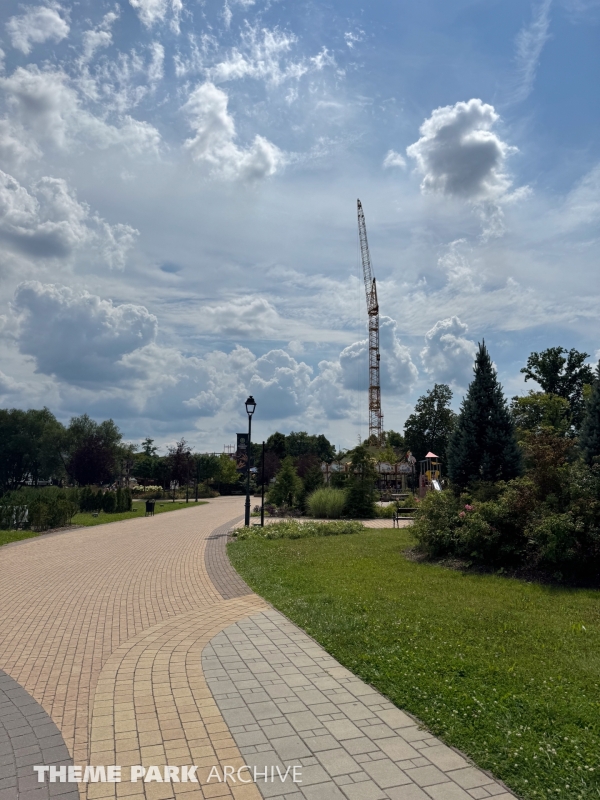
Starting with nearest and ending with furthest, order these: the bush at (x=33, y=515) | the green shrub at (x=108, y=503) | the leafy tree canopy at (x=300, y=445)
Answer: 1. the bush at (x=33, y=515)
2. the green shrub at (x=108, y=503)
3. the leafy tree canopy at (x=300, y=445)

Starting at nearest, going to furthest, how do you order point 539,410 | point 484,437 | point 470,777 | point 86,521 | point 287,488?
point 470,777, point 484,437, point 86,521, point 287,488, point 539,410

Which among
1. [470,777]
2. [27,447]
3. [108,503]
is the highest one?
[27,447]

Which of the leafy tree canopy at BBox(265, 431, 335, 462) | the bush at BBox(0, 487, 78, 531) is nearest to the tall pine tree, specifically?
the bush at BBox(0, 487, 78, 531)

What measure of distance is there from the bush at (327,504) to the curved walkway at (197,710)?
14.5 m

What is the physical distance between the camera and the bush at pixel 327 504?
2344 centimetres

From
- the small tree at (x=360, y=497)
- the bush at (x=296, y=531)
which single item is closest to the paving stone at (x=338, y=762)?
the bush at (x=296, y=531)

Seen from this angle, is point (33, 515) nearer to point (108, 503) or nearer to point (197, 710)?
point (108, 503)

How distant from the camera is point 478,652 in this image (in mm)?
5938

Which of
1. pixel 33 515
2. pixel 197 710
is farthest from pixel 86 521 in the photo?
pixel 197 710

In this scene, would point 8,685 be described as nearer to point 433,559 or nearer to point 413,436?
point 433,559

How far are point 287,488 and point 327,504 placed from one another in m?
3.85

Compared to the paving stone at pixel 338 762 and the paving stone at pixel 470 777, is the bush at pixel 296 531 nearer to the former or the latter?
the paving stone at pixel 338 762

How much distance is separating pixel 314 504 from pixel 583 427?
36.0ft

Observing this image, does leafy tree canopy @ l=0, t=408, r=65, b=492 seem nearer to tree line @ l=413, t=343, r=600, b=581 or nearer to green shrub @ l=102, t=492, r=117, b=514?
green shrub @ l=102, t=492, r=117, b=514
